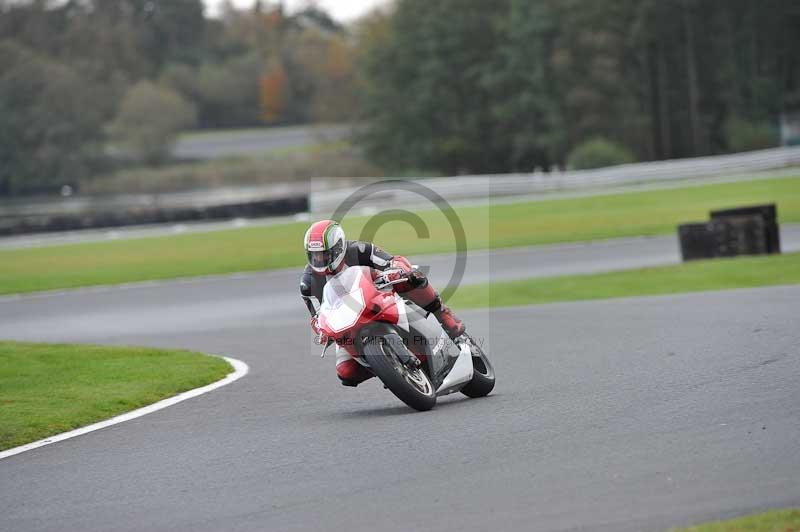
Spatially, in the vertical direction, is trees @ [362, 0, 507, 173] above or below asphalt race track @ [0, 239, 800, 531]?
above

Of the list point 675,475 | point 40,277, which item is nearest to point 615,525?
point 675,475

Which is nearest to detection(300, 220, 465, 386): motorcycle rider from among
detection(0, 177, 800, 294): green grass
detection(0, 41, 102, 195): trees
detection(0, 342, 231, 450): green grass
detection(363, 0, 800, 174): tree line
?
detection(0, 342, 231, 450): green grass

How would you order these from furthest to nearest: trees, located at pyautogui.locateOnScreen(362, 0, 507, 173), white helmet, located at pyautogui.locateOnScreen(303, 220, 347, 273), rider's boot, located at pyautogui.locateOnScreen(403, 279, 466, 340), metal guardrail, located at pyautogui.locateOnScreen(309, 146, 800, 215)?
trees, located at pyautogui.locateOnScreen(362, 0, 507, 173), metal guardrail, located at pyautogui.locateOnScreen(309, 146, 800, 215), rider's boot, located at pyautogui.locateOnScreen(403, 279, 466, 340), white helmet, located at pyautogui.locateOnScreen(303, 220, 347, 273)

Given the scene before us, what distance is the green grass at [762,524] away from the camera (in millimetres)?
4910

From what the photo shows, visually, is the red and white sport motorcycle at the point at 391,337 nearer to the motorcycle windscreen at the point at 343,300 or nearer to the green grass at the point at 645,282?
the motorcycle windscreen at the point at 343,300

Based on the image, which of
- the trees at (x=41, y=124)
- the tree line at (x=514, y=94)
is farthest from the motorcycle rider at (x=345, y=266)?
the trees at (x=41, y=124)

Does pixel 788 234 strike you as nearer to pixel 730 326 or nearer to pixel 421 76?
pixel 730 326

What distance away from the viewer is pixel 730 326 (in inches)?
453

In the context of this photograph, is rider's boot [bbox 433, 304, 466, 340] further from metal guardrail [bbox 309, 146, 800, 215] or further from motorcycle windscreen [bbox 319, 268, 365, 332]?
metal guardrail [bbox 309, 146, 800, 215]

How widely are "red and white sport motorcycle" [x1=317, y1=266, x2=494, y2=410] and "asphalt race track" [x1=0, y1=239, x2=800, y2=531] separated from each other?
0.74 ft

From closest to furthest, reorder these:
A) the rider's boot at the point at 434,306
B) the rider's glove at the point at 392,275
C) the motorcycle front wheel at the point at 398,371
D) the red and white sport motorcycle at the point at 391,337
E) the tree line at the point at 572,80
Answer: the motorcycle front wheel at the point at 398,371, the red and white sport motorcycle at the point at 391,337, the rider's glove at the point at 392,275, the rider's boot at the point at 434,306, the tree line at the point at 572,80

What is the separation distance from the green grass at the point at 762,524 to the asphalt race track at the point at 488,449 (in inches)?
6.5

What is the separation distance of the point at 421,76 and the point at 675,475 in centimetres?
6700

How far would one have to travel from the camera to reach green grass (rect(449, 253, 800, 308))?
17.0 metres
